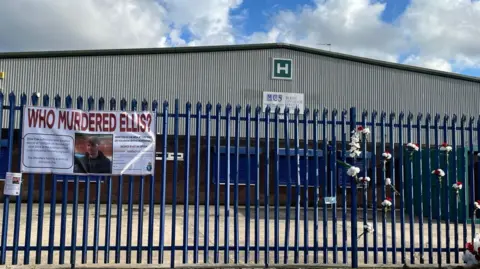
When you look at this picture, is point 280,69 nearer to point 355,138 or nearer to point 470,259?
point 355,138

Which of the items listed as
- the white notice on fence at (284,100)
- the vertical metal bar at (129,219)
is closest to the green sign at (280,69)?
the white notice on fence at (284,100)

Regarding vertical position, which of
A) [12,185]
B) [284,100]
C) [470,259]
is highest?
[284,100]

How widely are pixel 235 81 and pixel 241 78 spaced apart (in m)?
0.27

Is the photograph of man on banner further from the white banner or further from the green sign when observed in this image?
the green sign

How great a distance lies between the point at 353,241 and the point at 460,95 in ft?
47.7

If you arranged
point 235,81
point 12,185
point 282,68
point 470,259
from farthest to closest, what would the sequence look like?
point 282,68 → point 235,81 → point 12,185 → point 470,259

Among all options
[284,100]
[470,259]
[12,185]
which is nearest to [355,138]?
[470,259]

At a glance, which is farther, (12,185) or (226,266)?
(226,266)

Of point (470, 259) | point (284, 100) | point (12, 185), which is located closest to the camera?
point (470, 259)

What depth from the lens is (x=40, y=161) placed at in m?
6.50

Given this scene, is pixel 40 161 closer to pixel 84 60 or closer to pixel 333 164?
pixel 333 164

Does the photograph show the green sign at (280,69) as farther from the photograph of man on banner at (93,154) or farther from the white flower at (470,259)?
the white flower at (470,259)

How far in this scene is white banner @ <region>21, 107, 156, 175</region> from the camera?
255 inches

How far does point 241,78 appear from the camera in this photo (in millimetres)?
18094
